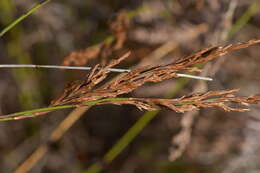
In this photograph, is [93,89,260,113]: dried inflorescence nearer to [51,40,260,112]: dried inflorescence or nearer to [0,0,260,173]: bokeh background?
[51,40,260,112]: dried inflorescence

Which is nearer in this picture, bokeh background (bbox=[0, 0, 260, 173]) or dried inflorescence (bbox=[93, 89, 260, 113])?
dried inflorescence (bbox=[93, 89, 260, 113])

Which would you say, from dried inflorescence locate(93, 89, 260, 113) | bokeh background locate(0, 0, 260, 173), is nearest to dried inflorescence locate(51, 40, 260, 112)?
dried inflorescence locate(93, 89, 260, 113)

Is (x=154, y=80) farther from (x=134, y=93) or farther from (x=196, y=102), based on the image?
(x=134, y=93)

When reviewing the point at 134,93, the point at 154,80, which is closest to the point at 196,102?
the point at 154,80

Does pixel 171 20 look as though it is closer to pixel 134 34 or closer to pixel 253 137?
pixel 134 34

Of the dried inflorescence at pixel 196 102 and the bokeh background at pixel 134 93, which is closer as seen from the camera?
the dried inflorescence at pixel 196 102

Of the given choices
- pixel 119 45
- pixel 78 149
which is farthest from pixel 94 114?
pixel 119 45

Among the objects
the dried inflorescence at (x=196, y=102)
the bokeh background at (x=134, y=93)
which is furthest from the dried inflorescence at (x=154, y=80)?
the bokeh background at (x=134, y=93)

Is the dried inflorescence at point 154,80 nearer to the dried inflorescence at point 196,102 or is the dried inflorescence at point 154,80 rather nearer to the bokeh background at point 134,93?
the dried inflorescence at point 196,102
